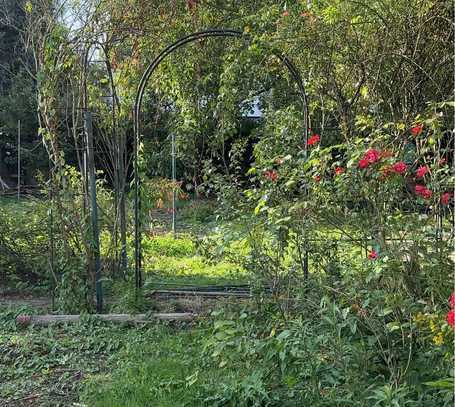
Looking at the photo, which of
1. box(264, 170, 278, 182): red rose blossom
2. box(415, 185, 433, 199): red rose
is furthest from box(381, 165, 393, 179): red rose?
box(264, 170, 278, 182): red rose blossom

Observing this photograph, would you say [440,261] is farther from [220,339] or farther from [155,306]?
[155,306]

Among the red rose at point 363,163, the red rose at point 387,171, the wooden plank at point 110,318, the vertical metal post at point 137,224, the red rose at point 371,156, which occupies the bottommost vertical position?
the wooden plank at point 110,318

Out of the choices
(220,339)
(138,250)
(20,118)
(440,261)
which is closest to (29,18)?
(138,250)

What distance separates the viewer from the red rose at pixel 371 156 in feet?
8.64

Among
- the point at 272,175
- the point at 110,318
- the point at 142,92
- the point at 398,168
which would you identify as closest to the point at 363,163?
the point at 398,168

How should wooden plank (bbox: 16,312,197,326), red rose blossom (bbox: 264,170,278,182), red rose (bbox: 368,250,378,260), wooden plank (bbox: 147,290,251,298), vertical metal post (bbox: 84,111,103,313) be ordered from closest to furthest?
red rose (bbox: 368,250,378,260) → red rose blossom (bbox: 264,170,278,182) → wooden plank (bbox: 16,312,197,326) → vertical metal post (bbox: 84,111,103,313) → wooden plank (bbox: 147,290,251,298)

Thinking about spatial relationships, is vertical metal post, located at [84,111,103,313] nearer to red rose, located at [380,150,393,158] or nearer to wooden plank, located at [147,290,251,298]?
wooden plank, located at [147,290,251,298]

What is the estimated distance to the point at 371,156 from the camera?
263cm

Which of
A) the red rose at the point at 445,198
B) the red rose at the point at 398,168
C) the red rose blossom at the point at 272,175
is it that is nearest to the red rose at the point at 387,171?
the red rose at the point at 398,168

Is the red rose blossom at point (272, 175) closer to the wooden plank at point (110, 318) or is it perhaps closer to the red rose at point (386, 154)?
the red rose at point (386, 154)

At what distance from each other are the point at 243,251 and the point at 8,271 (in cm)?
298

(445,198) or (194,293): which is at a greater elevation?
(445,198)

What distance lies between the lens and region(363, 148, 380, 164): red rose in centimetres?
263

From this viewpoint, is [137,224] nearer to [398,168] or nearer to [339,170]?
[339,170]
